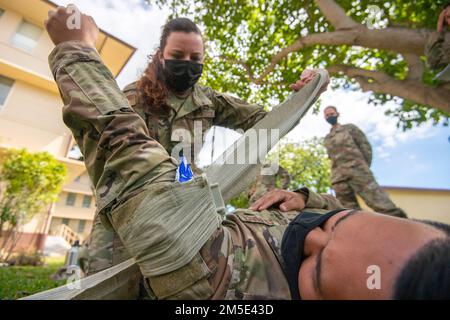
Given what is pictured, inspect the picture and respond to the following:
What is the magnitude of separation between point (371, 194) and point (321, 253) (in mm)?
3693

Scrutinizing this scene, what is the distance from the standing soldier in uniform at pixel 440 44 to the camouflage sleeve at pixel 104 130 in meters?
3.82

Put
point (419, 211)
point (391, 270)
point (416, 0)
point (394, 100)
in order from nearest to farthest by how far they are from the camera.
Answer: point (391, 270)
point (416, 0)
point (394, 100)
point (419, 211)

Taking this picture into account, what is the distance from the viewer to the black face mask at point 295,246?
73 centimetres

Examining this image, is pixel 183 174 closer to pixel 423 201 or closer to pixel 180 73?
pixel 180 73

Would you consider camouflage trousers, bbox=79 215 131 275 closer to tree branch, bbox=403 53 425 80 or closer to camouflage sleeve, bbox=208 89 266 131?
camouflage sleeve, bbox=208 89 266 131

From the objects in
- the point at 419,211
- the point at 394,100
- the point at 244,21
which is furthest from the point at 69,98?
the point at 419,211

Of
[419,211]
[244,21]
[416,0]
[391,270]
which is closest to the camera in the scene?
[391,270]

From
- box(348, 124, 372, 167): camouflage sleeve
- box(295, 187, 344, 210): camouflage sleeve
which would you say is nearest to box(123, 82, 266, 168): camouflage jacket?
box(295, 187, 344, 210): camouflage sleeve

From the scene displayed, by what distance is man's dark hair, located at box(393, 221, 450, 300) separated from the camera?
54 centimetres

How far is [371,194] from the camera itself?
12.6 feet

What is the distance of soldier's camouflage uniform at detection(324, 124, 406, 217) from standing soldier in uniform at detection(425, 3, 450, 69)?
157 centimetres

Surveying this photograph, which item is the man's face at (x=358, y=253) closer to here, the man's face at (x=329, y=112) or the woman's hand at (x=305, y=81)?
the woman's hand at (x=305, y=81)

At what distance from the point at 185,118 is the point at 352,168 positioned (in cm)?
334
